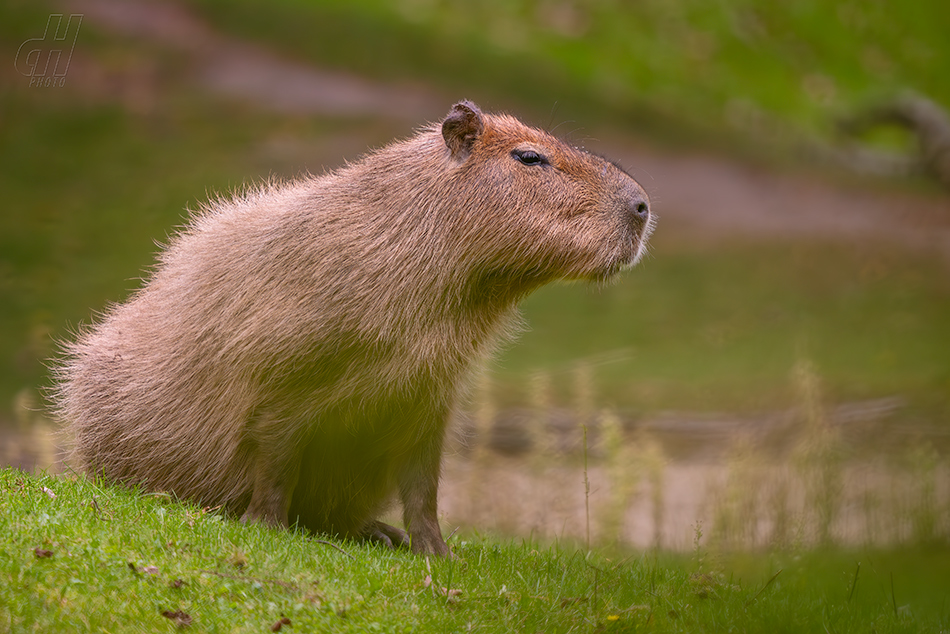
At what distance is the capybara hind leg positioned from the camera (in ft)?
18.8

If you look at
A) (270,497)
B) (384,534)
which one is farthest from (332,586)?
(384,534)

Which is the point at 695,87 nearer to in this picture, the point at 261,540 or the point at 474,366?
the point at 474,366

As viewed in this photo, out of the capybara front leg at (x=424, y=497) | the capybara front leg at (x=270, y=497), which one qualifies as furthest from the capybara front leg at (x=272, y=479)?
the capybara front leg at (x=424, y=497)

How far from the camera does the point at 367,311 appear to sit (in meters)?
4.99

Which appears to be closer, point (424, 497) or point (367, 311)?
point (367, 311)

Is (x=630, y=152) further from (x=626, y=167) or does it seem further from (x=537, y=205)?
(x=537, y=205)

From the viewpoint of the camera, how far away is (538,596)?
4.48m

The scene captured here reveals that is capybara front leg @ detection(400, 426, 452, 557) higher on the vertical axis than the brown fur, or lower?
lower

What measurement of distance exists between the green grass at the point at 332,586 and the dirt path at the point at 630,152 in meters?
12.1

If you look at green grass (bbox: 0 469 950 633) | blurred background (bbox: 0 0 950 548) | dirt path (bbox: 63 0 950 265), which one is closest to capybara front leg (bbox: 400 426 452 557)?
green grass (bbox: 0 469 950 633)

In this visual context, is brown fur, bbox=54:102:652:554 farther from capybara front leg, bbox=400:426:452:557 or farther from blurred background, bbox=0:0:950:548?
blurred background, bbox=0:0:950:548

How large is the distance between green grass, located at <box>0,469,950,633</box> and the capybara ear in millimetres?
2003

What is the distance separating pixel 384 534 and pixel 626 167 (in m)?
5.31

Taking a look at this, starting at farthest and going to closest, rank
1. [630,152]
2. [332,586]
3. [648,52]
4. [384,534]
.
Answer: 1. [648,52]
2. [630,152]
3. [384,534]
4. [332,586]
